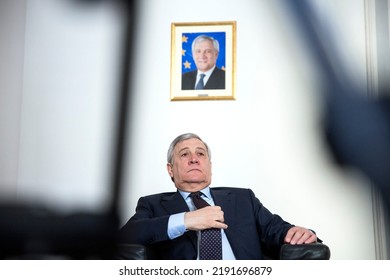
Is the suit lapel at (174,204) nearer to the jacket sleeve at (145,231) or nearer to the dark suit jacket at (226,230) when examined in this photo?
the dark suit jacket at (226,230)

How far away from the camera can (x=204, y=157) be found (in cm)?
233

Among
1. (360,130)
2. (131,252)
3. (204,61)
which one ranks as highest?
(204,61)

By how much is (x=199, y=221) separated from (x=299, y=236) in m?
0.34

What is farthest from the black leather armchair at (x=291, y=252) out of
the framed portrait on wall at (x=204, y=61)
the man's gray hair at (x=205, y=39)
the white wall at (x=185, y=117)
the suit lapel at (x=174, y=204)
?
the man's gray hair at (x=205, y=39)

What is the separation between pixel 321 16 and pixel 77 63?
3.64 feet

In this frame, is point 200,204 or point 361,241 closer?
point 200,204

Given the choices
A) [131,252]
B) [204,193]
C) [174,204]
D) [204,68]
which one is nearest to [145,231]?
[131,252]

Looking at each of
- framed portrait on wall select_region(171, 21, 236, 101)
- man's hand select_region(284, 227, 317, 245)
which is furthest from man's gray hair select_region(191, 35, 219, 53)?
man's hand select_region(284, 227, 317, 245)

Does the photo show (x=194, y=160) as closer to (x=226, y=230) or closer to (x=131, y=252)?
(x=226, y=230)

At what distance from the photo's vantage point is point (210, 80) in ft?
8.54

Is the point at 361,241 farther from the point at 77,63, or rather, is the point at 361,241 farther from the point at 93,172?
the point at 77,63

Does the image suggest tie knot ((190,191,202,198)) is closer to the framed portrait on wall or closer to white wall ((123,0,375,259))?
white wall ((123,0,375,259))
